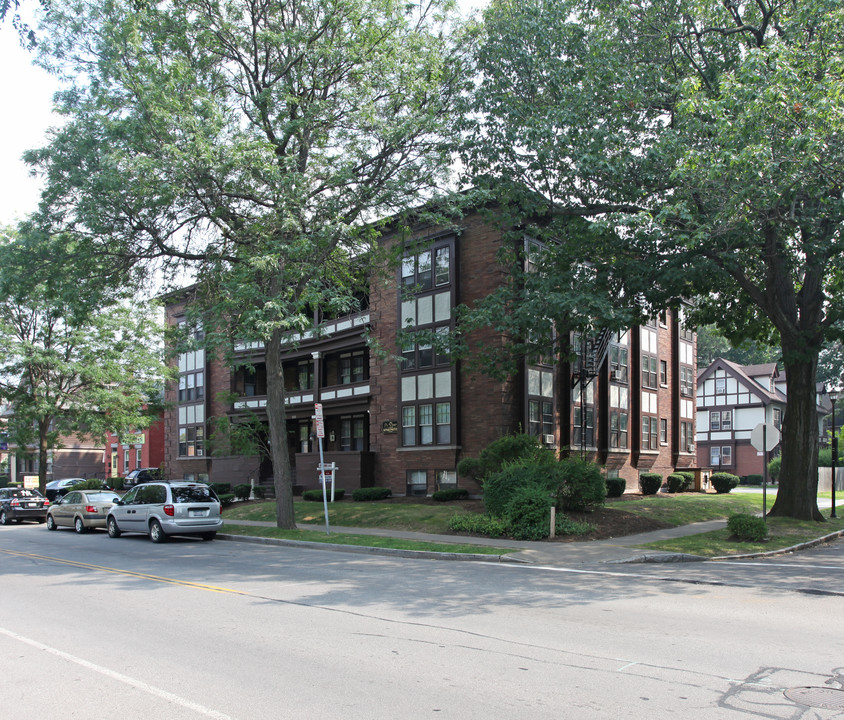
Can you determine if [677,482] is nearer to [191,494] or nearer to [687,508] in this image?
[687,508]

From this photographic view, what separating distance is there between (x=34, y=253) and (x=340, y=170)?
848 cm

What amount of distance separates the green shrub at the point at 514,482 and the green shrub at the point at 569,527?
0.84m

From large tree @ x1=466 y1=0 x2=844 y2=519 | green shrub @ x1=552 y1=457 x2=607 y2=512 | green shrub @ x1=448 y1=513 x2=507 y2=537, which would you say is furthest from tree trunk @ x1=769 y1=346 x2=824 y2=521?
green shrub @ x1=448 y1=513 x2=507 y2=537

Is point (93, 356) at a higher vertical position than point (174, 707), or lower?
higher

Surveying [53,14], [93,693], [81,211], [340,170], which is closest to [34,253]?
[81,211]

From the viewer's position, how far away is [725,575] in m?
13.0

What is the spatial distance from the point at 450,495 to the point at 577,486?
7680 millimetres

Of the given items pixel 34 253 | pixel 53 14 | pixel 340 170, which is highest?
pixel 53 14

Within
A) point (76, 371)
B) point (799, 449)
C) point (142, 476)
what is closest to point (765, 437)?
point (799, 449)

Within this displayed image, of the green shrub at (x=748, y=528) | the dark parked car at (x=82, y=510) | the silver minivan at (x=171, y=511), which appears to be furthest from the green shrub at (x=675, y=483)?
the dark parked car at (x=82, y=510)

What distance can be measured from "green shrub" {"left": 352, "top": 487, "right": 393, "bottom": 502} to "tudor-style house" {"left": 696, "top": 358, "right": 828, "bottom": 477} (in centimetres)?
4453

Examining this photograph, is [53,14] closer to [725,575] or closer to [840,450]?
[725,575]

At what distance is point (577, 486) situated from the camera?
1967cm

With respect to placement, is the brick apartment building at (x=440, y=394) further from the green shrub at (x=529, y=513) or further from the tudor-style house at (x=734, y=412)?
the tudor-style house at (x=734, y=412)
